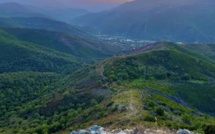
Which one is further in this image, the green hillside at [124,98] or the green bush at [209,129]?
the green hillside at [124,98]

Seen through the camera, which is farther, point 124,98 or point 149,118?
point 124,98

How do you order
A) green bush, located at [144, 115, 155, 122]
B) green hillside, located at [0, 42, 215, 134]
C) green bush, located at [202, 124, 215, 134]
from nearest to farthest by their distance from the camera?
green bush, located at [202, 124, 215, 134], green bush, located at [144, 115, 155, 122], green hillside, located at [0, 42, 215, 134]

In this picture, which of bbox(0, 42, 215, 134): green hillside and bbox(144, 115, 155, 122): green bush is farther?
bbox(0, 42, 215, 134): green hillside

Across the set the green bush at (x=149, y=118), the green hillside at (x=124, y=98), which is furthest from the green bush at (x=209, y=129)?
the green bush at (x=149, y=118)

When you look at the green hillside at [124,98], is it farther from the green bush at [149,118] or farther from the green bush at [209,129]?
the green bush at [209,129]

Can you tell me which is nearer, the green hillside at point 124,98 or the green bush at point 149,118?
the green bush at point 149,118

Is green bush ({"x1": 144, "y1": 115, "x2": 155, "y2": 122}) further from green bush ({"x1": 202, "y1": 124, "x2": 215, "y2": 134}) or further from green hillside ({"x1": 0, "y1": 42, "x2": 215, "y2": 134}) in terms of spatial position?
green bush ({"x1": 202, "y1": 124, "x2": 215, "y2": 134})

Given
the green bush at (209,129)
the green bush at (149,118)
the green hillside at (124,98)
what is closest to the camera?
the green bush at (209,129)

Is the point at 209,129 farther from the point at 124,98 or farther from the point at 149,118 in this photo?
the point at 124,98

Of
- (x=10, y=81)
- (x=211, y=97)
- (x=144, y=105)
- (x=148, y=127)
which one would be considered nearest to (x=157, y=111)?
(x=144, y=105)

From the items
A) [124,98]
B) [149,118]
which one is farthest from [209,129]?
[124,98]

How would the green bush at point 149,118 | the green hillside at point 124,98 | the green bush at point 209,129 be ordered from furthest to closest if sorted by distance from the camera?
the green hillside at point 124,98, the green bush at point 149,118, the green bush at point 209,129

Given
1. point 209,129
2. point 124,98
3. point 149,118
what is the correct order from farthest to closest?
point 124,98 < point 149,118 < point 209,129

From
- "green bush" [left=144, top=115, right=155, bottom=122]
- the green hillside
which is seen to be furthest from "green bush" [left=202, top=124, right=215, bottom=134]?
"green bush" [left=144, top=115, right=155, bottom=122]
